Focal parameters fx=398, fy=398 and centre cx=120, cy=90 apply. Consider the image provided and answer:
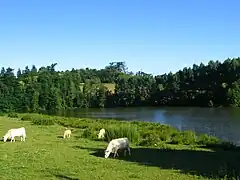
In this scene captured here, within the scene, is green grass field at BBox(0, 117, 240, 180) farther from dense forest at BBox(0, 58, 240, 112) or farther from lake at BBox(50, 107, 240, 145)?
dense forest at BBox(0, 58, 240, 112)

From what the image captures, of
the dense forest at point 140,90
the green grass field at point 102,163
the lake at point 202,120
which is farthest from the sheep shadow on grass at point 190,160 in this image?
the dense forest at point 140,90

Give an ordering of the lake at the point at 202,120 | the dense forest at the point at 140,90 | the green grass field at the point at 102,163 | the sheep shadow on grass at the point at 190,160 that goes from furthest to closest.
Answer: the dense forest at the point at 140,90, the lake at the point at 202,120, the sheep shadow on grass at the point at 190,160, the green grass field at the point at 102,163

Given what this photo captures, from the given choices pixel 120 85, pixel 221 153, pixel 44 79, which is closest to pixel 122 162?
pixel 221 153

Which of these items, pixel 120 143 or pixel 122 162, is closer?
pixel 122 162

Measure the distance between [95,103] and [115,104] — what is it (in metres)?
9.04

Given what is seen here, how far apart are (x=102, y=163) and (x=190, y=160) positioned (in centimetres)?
→ 486

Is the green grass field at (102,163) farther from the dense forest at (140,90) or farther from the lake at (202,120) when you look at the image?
the dense forest at (140,90)

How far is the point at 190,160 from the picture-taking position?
821 inches

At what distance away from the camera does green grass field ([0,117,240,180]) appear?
53.2ft

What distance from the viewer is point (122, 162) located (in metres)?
20.0

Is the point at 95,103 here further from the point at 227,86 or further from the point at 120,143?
the point at 120,143

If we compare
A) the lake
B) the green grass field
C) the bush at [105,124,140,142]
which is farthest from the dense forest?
the green grass field

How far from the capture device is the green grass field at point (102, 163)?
53.2 feet

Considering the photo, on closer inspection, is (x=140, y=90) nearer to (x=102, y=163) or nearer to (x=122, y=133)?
(x=122, y=133)
